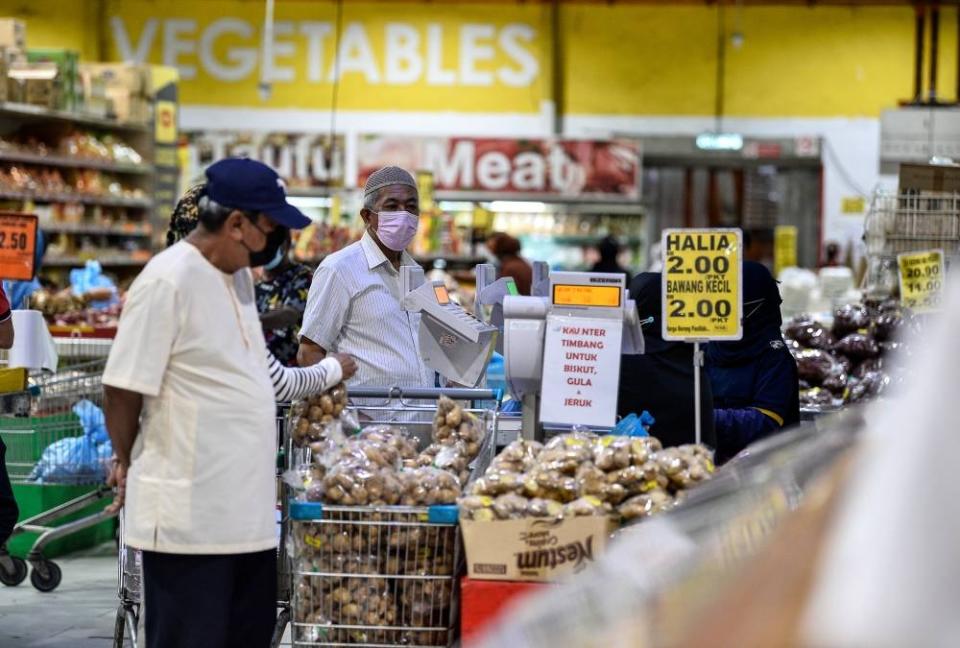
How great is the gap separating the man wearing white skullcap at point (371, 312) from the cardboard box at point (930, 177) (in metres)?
3.09

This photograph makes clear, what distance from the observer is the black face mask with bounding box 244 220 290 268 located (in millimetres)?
3438

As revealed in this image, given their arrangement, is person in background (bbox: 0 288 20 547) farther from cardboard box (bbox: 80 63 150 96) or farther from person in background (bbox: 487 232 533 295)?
cardboard box (bbox: 80 63 150 96)

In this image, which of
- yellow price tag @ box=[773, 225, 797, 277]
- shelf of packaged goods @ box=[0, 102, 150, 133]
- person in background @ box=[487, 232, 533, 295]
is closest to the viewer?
person in background @ box=[487, 232, 533, 295]

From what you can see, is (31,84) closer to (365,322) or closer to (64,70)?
(64,70)

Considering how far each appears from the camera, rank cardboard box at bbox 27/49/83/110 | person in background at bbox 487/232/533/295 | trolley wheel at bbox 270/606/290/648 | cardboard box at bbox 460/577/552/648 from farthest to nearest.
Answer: cardboard box at bbox 27/49/83/110
person in background at bbox 487/232/533/295
trolley wheel at bbox 270/606/290/648
cardboard box at bbox 460/577/552/648

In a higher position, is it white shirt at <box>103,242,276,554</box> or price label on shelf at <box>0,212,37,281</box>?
price label on shelf at <box>0,212,37,281</box>

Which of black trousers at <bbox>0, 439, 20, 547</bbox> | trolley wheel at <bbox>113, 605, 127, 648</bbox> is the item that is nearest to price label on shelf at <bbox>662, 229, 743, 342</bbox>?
trolley wheel at <bbox>113, 605, 127, 648</bbox>

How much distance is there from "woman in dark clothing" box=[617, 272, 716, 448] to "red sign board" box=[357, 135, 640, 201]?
12.4 meters

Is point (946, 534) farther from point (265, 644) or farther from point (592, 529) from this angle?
Result: point (265, 644)

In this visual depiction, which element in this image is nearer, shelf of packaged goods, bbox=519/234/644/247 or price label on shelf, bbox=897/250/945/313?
price label on shelf, bbox=897/250/945/313

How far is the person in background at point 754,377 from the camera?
472cm

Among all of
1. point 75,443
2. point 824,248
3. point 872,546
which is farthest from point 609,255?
point 872,546

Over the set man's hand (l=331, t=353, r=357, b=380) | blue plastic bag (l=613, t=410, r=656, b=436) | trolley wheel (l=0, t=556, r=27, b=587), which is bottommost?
trolley wheel (l=0, t=556, r=27, b=587)

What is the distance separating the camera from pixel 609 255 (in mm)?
12133
